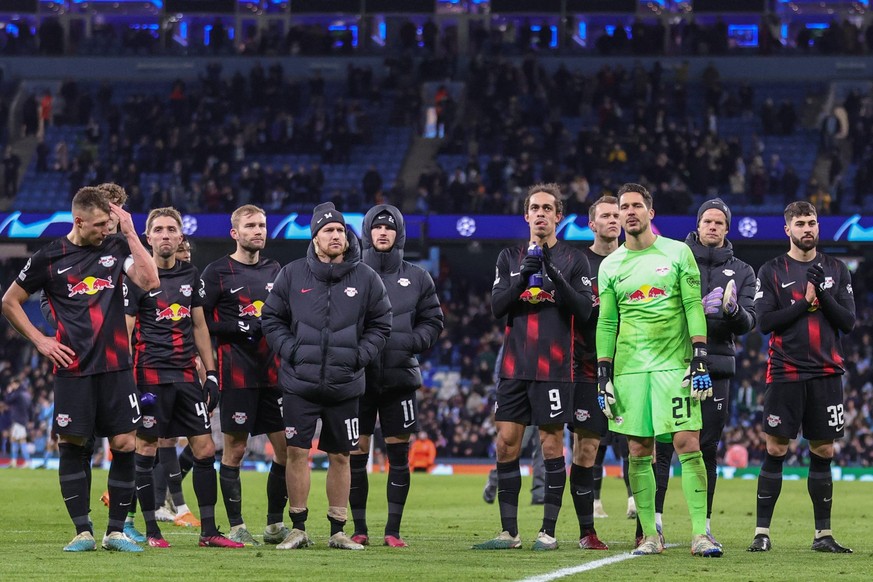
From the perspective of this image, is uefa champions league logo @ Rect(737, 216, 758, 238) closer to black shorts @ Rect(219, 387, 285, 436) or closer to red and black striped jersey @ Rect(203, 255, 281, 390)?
red and black striped jersey @ Rect(203, 255, 281, 390)

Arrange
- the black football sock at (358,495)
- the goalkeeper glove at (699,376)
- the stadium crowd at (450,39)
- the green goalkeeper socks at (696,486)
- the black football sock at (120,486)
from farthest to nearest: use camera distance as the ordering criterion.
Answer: the stadium crowd at (450,39)
the black football sock at (358,495)
the black football sock at (120,486)
the green goalkeeper socks at (696,486)
the goalkeeper glove at (699,376)

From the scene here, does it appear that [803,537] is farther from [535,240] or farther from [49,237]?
A: [49,237]

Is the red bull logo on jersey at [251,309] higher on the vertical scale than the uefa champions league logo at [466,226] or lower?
lower

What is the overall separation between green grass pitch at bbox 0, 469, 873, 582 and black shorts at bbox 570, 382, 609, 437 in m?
0.92

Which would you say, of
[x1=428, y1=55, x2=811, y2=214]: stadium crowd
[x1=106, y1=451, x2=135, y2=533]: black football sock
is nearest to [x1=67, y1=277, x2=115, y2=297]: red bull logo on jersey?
[x1=106, y1=451, x2=135, y2=533]: black football sock

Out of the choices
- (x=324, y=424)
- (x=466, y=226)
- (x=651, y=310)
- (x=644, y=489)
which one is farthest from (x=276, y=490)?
(x=466, y=226)

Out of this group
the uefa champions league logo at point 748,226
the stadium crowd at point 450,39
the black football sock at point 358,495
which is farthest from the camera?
the stadium crowd at point 450,39

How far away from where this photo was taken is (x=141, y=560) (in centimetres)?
913

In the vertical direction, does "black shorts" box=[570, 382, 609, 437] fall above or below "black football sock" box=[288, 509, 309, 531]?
above

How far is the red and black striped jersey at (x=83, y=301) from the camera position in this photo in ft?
32.0

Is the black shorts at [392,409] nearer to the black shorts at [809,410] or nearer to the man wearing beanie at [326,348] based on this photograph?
the man wearing beanie at [326,348]

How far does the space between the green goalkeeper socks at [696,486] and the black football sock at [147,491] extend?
12.9 ft

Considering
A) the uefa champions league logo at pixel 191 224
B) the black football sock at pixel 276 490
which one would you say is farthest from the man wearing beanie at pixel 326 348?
the uefa champions league logo at pixel 191 224

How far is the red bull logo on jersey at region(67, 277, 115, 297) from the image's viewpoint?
32.2 feet
